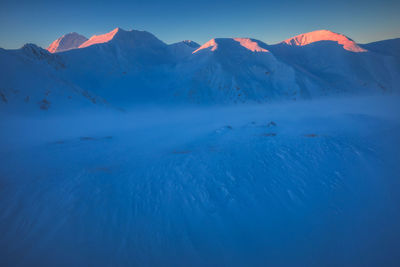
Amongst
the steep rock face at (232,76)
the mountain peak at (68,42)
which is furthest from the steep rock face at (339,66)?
the mountain peak at (68,42)

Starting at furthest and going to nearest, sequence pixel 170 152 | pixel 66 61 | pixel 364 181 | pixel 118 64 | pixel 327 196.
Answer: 1. pixel 118 64
2. pixel 66 61
3. pixel 170 152
4. pixel 364 181
5. pixel 327 196

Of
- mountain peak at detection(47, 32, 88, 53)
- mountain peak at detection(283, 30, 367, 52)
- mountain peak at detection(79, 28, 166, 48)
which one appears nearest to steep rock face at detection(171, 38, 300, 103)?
mountain peak at detection(79, 28, 166, 48)

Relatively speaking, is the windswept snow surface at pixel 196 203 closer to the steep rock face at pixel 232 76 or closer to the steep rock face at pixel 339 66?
the steep rock face at pixel 232 76

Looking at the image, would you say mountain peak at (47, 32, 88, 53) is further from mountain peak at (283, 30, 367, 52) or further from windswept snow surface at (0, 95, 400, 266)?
windswept snow surface at (0, 95, 400, 266)

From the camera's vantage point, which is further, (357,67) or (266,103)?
(357,67)

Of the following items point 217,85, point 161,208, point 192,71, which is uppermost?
point 192,71

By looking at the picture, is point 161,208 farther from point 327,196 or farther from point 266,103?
point 266,103

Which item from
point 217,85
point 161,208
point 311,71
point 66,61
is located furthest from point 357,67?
point 66,61
